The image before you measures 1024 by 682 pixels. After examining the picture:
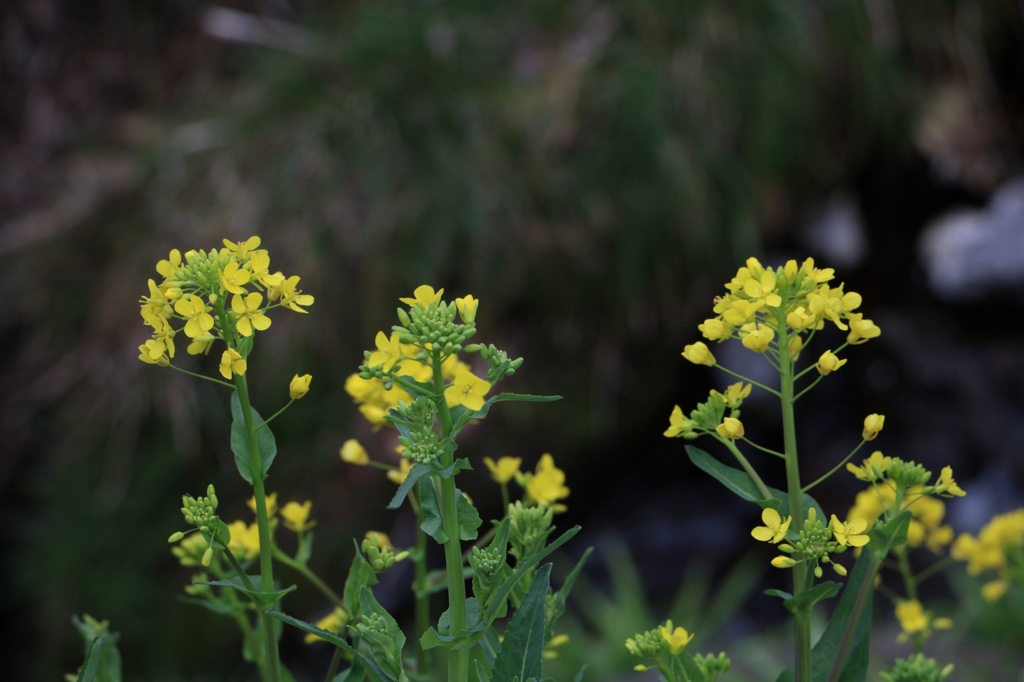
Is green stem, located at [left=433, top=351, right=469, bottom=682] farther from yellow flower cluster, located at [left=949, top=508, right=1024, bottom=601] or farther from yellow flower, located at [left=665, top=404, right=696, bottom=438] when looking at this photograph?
yellow flower cluster, located at [left=949, top=508, right=1024, bottom=601]

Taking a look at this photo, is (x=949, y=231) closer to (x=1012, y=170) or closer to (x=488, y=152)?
(x=1012, y=170)

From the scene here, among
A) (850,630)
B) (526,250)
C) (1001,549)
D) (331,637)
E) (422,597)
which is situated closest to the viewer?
(331,637)

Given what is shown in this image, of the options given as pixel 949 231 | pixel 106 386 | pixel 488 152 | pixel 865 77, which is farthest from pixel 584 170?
pixel 106 386

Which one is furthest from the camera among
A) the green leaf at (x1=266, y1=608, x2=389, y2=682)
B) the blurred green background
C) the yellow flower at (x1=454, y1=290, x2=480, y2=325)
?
the blurred green background

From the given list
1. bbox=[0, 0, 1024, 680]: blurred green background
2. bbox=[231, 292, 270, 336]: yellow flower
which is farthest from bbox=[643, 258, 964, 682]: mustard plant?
bbox=[0, 0, 1024, 680]: blurred green background

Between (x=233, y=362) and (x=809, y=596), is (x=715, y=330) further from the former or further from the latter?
(x=233, y=362)

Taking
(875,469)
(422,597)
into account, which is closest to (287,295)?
(422,597)
